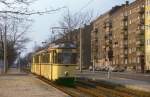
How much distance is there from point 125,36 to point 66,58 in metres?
100

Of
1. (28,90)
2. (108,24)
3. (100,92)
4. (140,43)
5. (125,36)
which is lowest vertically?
(100,92)

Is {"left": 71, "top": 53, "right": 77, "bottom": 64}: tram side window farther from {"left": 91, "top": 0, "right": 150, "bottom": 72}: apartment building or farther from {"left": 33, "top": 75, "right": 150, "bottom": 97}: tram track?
{"left": 91, "top": 0, "right": 150, "bottom": 72}: apartment building

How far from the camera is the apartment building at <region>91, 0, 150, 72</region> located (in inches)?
4382

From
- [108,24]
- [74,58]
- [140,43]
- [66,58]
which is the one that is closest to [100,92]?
[74,58]

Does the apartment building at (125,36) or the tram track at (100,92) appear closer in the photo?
the tram track at (100,92)

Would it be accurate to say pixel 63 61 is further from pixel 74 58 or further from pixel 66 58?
pixel 74 58

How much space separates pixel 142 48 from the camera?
114m

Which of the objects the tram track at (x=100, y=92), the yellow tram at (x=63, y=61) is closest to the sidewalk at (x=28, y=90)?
the tram track at (x=100, y=92)

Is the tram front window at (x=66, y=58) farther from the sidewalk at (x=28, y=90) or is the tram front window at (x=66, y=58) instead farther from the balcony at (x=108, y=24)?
the balcony at (x=108, y=24)

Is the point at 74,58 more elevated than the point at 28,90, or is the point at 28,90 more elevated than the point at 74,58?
the point at 74,58

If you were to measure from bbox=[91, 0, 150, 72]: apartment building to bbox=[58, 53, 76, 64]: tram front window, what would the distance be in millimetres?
56539

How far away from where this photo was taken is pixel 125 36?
132500 millimetres

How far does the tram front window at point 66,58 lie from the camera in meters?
33.2

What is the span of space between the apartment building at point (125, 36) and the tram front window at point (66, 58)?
56539mm
